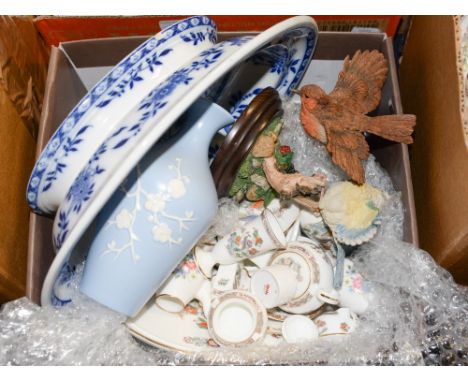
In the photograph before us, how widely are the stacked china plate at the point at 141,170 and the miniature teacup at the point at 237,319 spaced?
15cm

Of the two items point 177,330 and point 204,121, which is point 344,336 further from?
point 204,121

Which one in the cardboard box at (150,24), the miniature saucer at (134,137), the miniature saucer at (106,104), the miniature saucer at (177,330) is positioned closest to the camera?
the miniature saucer at (134,137)

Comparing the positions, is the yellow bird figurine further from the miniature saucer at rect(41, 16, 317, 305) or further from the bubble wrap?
the miniature saucer at rect(41, 16, 317, 305)

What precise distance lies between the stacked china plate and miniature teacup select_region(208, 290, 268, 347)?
0.15 m

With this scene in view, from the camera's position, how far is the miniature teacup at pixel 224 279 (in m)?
0.82

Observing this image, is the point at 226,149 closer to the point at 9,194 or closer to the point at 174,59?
the point at 174,59

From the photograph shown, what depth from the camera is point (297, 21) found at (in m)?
0.69

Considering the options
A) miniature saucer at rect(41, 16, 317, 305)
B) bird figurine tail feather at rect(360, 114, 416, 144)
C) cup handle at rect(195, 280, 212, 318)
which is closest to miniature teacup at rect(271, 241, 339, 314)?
cup handle at rect(195, 280, 212, 318)

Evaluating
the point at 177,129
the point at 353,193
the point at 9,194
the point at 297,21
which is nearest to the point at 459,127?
the point at 353,193

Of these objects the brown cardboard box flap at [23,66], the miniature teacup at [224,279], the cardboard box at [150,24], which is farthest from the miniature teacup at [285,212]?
the brown cardboard box flap at [23,66]

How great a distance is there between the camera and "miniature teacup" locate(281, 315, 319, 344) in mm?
771

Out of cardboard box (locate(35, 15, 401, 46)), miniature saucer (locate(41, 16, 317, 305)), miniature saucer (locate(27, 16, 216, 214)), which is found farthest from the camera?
cardboard box (locate(35, 15, 401, 46))

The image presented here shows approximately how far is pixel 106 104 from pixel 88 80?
0.45 metres

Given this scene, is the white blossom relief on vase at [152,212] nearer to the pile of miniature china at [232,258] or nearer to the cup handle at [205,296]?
the pile of miniature china at [232,258]
